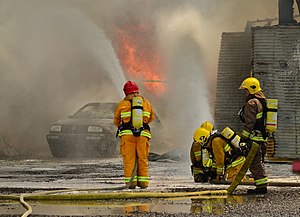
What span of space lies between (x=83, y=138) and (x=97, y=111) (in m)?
1.64

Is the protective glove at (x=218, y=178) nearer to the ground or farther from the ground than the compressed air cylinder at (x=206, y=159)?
nearer to the ground

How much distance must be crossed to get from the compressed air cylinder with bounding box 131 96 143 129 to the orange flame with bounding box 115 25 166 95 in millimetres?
13462

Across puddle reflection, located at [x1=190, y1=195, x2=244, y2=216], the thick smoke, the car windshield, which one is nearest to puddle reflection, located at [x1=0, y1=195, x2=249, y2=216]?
puddle reflection, located at [x1=190, y1=195, x2=244, y2=216]

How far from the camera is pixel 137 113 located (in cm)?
832

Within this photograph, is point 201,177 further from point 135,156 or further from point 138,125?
point 138,125

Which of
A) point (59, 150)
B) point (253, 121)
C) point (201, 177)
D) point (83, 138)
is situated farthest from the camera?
point (59, 150)

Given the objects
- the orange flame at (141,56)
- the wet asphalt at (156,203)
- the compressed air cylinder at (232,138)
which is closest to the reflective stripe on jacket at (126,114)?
the wet asphalt at (156,203)

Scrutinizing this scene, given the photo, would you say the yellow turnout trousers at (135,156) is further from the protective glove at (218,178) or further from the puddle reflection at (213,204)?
the puddle reflection at (213,204)

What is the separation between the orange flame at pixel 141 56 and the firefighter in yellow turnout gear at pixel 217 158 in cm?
1231

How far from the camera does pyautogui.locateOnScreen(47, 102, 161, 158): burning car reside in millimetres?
16875

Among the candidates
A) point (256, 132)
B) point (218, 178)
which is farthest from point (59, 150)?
point (256, 132)

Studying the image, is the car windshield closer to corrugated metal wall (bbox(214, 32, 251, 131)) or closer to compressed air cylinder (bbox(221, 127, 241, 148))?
corrugated metal wall (bbox(214, 32, 251, 131))

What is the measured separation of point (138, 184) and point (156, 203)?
181 cm

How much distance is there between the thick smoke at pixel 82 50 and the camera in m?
21.5
